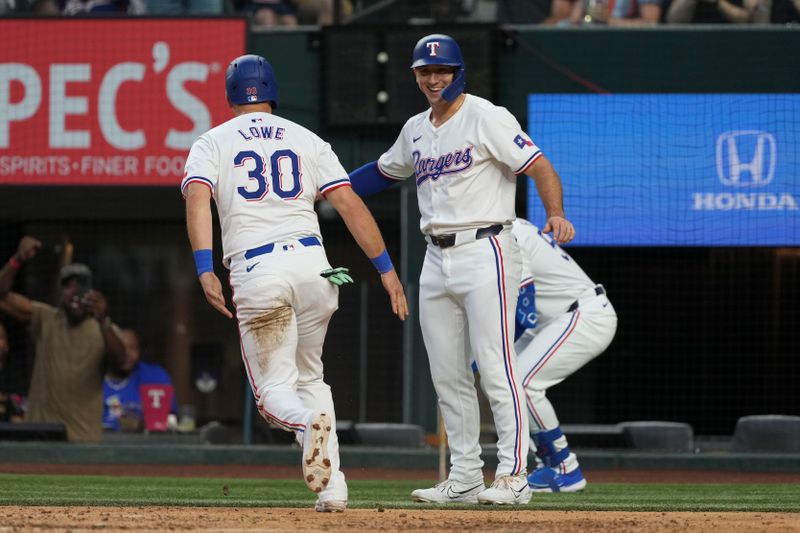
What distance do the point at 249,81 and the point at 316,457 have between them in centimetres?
179

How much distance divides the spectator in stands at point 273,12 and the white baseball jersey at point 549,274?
19.3ft

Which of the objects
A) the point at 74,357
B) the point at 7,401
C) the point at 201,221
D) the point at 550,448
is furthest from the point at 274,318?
the point at 7,401

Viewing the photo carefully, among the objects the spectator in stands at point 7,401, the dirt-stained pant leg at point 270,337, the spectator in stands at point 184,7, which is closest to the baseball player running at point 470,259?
the dirt-stained pant leg at point 270,337

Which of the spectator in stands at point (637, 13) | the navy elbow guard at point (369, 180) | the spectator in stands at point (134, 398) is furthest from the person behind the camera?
the spectator in stands at point (637, 13)

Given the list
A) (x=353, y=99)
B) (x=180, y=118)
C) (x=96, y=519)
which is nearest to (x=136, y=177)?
(x=180, y=118)

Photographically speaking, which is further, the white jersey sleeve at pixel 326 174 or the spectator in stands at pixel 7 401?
the spectator in stands at pixel 7 401

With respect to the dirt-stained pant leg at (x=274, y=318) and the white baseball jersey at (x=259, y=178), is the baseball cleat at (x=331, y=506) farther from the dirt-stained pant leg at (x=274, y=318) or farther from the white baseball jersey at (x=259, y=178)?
the white baseball jersey at (x=259, y=178)

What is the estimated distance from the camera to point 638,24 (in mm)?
13586

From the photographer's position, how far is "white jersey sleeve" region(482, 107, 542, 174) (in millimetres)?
6680

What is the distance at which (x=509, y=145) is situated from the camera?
6.69 meters

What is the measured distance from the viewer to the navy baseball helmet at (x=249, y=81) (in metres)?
6.37

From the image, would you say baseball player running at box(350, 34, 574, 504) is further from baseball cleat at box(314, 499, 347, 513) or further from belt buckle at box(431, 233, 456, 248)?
baseball cleat at box(314, 499, 347, 513)

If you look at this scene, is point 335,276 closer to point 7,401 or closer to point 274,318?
point 274,318

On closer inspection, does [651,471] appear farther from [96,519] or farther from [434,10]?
[96,519]
